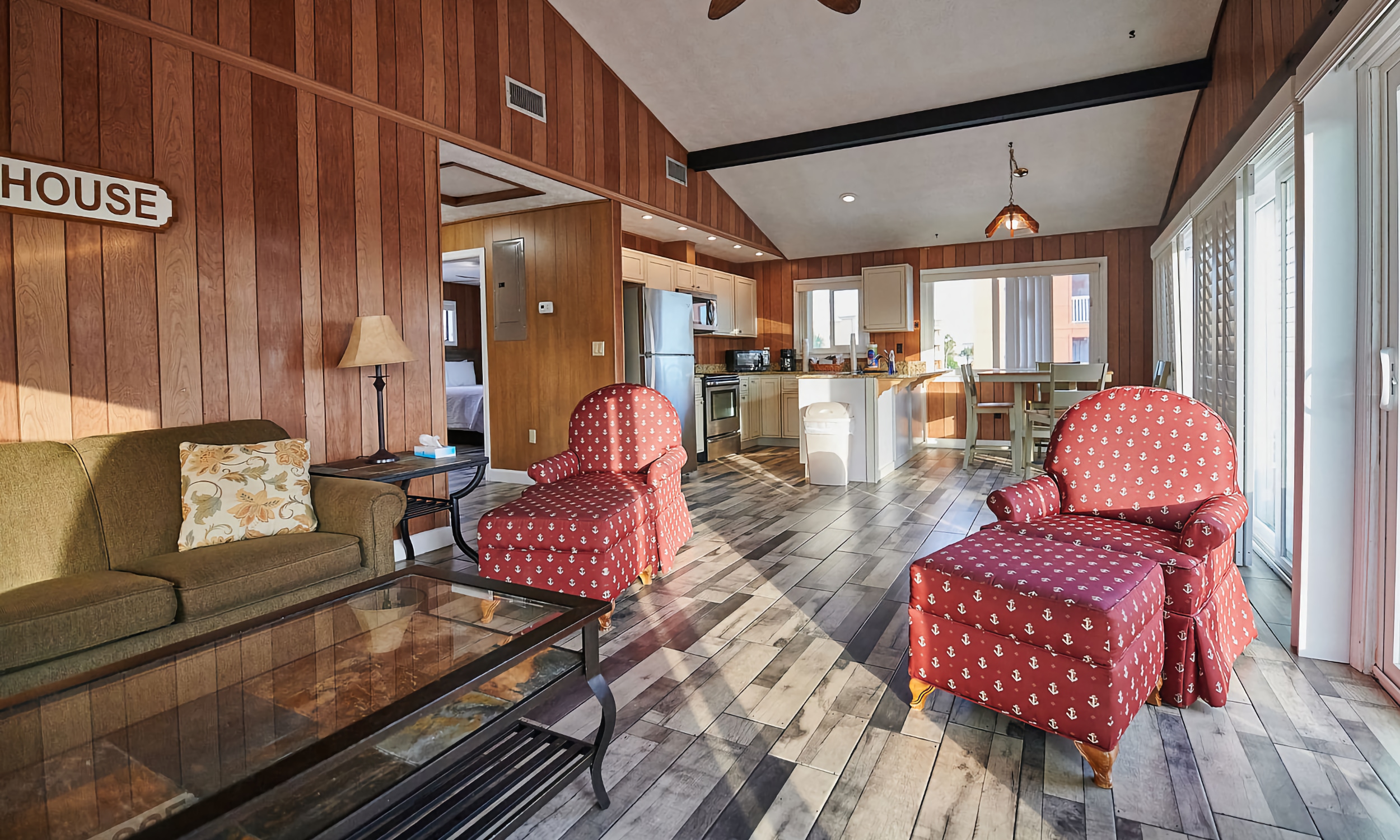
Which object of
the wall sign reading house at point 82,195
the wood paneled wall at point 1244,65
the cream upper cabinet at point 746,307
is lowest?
the wall sign reading house at point 82,195

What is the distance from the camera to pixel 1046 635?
A: 1764 mm

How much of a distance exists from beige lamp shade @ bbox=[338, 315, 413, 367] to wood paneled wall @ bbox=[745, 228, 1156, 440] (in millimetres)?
4986

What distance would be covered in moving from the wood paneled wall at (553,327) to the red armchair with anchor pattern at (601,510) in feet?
6.45

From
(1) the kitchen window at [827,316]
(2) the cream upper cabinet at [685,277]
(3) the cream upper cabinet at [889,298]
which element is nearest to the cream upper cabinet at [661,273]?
(2) the cream upper cabinet at [685,277]

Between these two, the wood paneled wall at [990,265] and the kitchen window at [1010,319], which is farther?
the kitchen window at [1010,319]

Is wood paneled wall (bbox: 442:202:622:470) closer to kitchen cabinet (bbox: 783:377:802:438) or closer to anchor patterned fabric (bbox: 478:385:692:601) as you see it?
anchor patterned fabric (bbox: 478:385:692:601)

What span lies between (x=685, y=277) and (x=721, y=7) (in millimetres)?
4160

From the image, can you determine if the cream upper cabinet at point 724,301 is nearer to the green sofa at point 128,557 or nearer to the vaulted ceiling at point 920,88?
the vaulted ceiling at point 920,88

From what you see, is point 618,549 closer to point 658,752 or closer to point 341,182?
point 658,752

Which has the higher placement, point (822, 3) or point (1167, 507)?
point (822, 3)

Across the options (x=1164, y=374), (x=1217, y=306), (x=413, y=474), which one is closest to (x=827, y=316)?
(x=1164, y=374)

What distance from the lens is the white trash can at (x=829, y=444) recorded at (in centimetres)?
568

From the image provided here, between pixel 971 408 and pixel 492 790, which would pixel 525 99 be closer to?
pixel 492 790

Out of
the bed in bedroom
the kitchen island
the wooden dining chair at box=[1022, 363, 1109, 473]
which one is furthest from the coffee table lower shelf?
the bed in bedroom
